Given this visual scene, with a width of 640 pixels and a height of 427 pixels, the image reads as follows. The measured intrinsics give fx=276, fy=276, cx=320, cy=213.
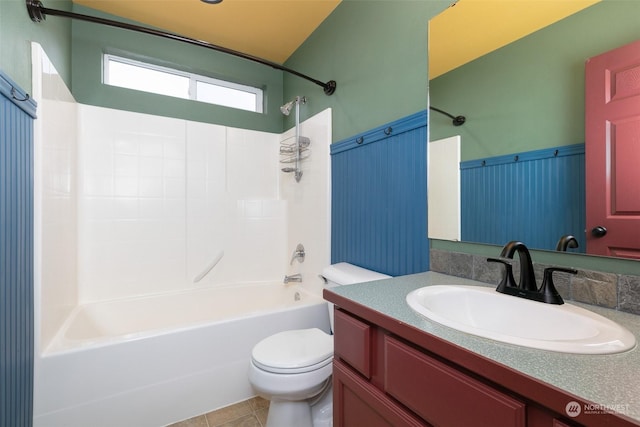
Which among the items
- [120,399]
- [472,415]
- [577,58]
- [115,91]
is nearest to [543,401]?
[472,415]

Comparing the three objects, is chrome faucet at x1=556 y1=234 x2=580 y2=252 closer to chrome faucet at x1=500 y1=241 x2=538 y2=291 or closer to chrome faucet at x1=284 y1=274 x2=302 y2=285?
chrome faucet at x1=500 y1=241 x2=538 y2=291

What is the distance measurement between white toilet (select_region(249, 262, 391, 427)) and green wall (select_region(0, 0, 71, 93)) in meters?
1.58

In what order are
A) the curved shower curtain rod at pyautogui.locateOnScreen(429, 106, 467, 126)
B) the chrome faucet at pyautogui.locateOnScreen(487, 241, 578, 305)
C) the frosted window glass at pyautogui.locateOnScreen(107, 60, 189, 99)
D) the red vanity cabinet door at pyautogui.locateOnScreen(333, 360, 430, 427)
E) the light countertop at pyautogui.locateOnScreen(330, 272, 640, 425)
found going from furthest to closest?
the frosted window glass at pyautogui.locateOnScreen(107, 60, 189, 99), the curved shower curtain rod at pyautogui.locateOnScreen(429, 106, 467, 126), the chrome faucet at pyautogui.locateOnScreen(487, 241, 578, 305), the red vanity cabinet door at pyautogui.locateOnScreen(333, 360, 430, 427), the light countertop at pyautogui.locateOnScreen(330, 272, 640, 425)

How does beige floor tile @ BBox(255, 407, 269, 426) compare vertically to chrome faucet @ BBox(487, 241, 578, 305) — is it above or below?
below

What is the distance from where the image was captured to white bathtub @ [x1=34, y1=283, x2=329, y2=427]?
1.32 meters

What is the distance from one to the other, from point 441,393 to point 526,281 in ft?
1.61

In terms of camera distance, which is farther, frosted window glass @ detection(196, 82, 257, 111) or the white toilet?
frosted window glass @ detection(196, 82, 257, 111)

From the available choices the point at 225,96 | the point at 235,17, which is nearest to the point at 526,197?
the point at 235,17

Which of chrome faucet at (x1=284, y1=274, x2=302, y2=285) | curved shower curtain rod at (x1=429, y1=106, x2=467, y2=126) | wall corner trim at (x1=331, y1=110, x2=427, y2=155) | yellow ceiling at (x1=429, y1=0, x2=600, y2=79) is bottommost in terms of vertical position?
chrome faucet at (x1=284, y1=274, x2=302, y2=285)

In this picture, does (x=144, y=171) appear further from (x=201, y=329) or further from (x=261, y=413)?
(x=261, y=413)

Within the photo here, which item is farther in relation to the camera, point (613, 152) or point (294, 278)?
point (294, 278)

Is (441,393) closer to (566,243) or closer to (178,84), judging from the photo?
(566,243)

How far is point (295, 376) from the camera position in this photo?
1.23 metres

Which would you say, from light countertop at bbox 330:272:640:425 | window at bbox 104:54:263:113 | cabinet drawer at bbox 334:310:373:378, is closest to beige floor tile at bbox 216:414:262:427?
cabinet drawer at bbox 334:310:373:378
